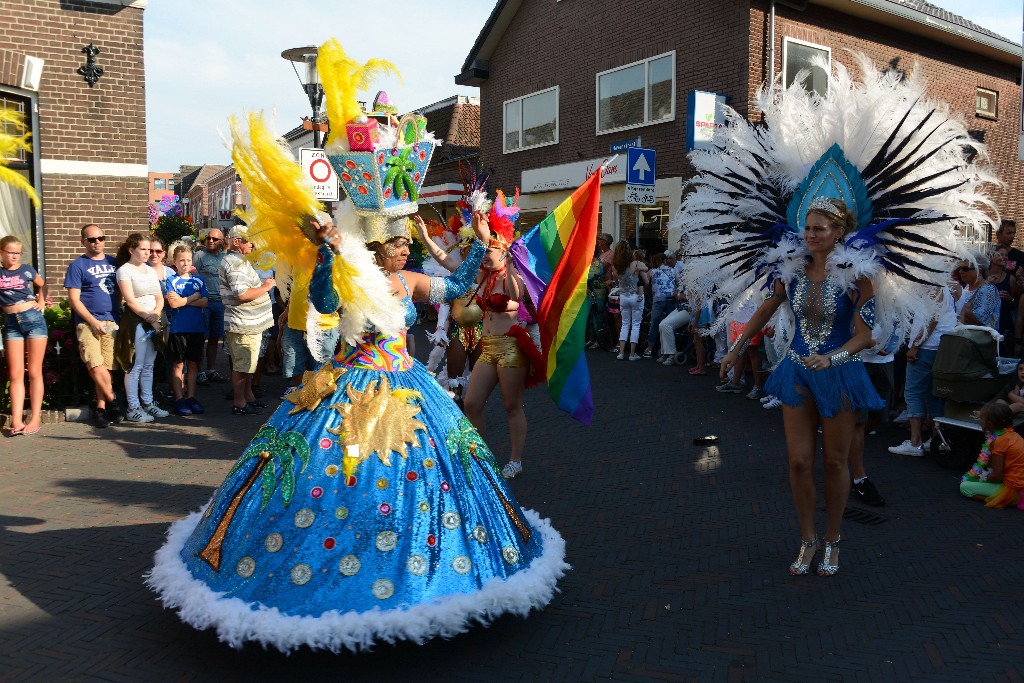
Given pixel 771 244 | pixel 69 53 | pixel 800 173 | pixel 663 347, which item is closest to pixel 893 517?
pixel 771 244

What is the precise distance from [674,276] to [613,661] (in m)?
9.73

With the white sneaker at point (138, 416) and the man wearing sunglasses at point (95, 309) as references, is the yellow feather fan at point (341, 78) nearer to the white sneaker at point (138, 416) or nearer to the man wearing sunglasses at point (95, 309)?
the man wearing sunglasses at point (95, 309)

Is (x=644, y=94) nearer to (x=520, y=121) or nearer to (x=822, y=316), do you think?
(x=520, y=121)

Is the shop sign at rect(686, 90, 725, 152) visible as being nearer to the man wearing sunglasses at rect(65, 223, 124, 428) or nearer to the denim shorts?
the man wearing sunglasses at rect(65, 223, 124, 428)

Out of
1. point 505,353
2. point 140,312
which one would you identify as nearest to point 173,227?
point 140,312

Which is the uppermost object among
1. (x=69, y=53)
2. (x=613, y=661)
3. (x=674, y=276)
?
(x=69, y=53)

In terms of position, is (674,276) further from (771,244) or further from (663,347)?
(771,244)

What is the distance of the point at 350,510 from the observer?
3.13m

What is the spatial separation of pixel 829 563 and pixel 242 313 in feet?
20.3

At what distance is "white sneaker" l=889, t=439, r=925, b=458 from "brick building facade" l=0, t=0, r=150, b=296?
9692mm

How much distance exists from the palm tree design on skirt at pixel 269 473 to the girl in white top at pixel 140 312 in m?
5.17

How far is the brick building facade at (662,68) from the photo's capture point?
1485 centimetres

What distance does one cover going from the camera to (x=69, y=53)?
10305 mm

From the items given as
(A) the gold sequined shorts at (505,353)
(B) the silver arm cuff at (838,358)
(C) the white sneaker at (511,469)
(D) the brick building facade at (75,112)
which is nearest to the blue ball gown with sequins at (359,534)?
(B) the silver arm cuff at (838,358)
